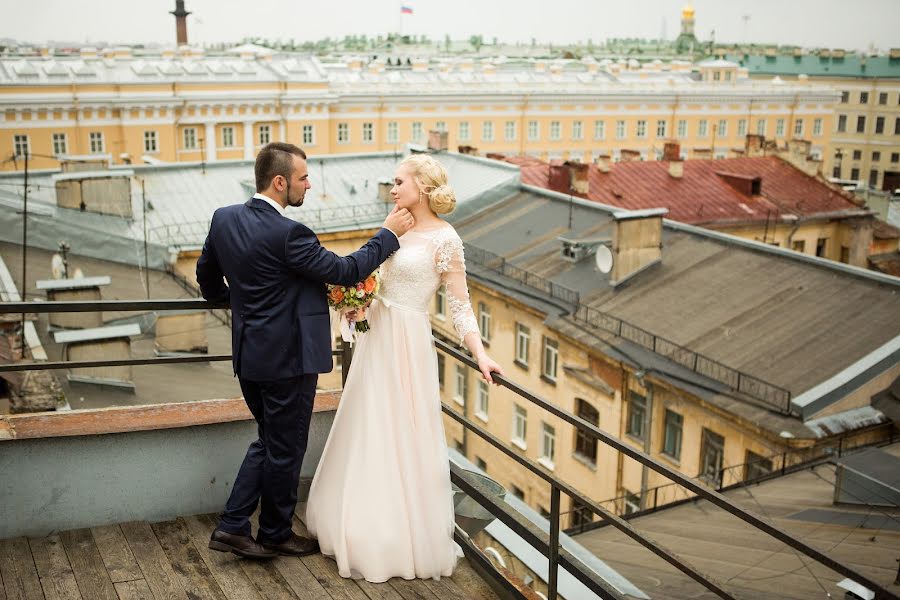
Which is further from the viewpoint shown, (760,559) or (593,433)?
A: (760,559)

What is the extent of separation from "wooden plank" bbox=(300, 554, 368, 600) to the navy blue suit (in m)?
0.25

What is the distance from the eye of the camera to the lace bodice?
166 inches

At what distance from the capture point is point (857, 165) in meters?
77.6

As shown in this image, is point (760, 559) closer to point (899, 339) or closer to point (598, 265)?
point (899, 339)

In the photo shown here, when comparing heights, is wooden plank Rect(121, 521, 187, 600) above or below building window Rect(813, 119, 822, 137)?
above

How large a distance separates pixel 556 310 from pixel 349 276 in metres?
17.0

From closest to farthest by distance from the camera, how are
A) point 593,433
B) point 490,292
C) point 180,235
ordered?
point 593,433
point 490,292
point 180,235

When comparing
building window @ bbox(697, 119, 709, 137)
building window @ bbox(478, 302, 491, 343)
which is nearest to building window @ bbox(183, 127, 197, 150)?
building window @ bbox(478, 302, 491, 343)

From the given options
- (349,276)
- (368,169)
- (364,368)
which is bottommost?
(368,169)

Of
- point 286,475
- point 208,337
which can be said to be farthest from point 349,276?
point 208,337

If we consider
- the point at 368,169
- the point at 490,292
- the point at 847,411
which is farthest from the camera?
the point at 368,169

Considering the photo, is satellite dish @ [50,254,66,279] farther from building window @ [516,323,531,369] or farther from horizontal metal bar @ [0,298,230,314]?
horizontal metal bar @ [0,298,230,314]

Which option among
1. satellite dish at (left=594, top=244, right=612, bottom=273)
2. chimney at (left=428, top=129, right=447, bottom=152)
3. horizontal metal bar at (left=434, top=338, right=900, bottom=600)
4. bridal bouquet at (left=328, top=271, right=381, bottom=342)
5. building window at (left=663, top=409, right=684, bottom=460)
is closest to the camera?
horizontal metal bar at (left=434, top=338, right=900, bottom=600)

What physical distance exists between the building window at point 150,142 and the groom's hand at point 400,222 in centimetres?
4545
